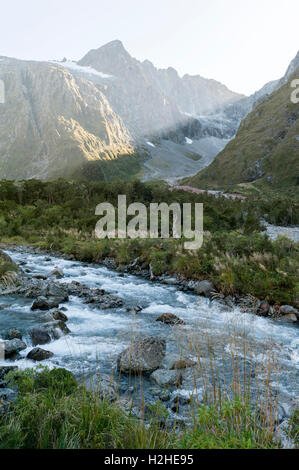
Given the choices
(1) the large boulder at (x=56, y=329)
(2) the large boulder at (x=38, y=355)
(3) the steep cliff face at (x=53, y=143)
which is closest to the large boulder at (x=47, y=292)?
(1) the large boulder at (x=56, y=329)

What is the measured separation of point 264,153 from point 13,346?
9210cm

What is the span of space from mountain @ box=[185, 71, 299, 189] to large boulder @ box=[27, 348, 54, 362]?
69.2 metres

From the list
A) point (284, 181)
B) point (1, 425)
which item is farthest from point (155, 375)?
point (284, 181)

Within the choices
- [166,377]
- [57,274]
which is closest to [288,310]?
[166,377]

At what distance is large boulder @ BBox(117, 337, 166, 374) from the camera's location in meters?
6.45

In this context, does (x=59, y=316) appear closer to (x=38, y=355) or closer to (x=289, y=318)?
(x=38, y=355)

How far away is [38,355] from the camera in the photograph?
6.79m

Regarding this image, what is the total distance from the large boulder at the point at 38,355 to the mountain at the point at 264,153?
227 feet

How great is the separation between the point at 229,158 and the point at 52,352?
98.7 m

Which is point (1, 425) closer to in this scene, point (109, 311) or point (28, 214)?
point (109, 311)

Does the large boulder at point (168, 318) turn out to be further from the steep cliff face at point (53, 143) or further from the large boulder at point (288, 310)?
the steep cliff face at point (53, 143)

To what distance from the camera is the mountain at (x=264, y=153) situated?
74688 mm
